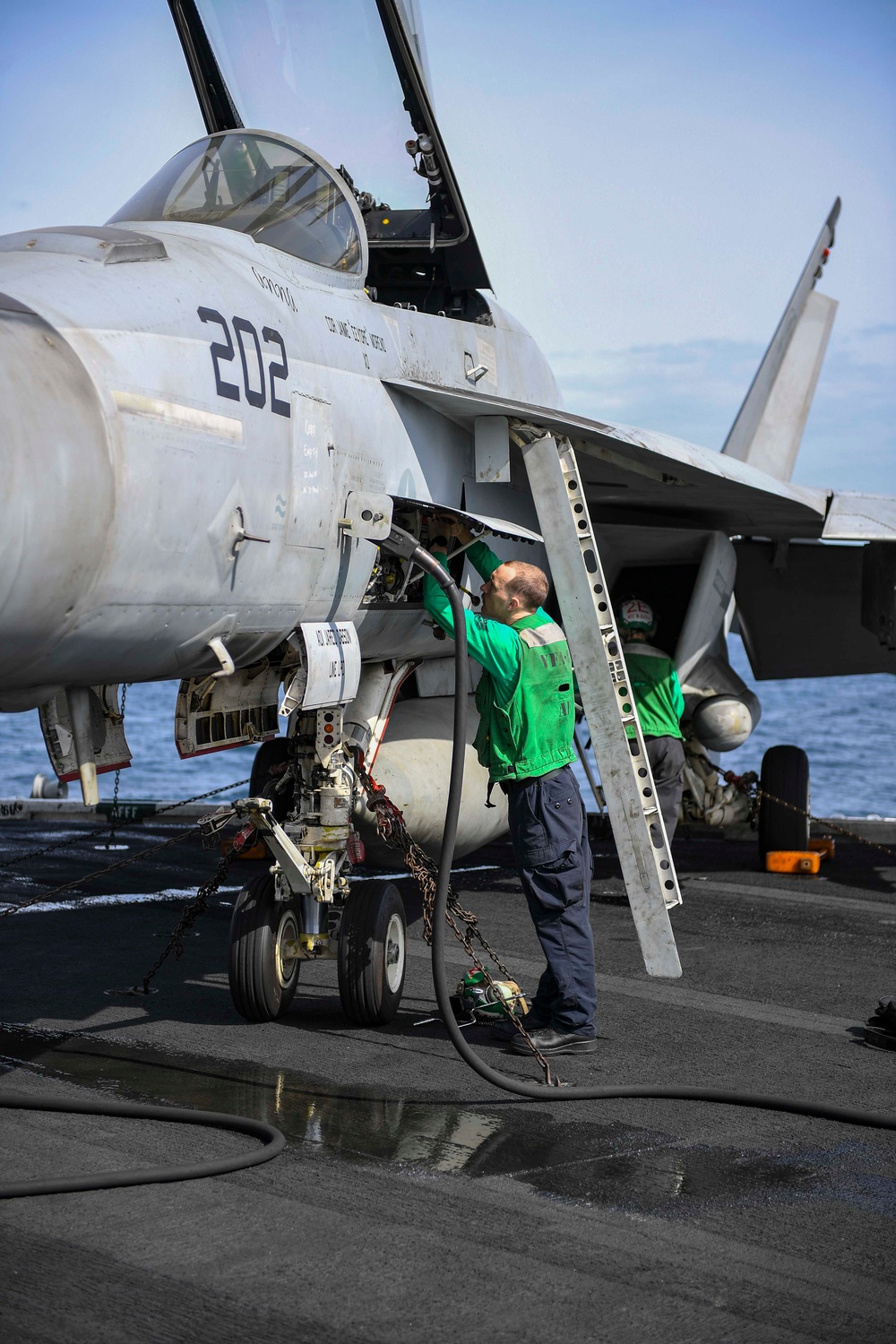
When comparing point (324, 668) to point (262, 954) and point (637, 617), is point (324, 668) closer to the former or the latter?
point (262, 954)

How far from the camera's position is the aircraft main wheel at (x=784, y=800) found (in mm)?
10461

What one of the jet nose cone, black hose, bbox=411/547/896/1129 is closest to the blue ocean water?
black hose, bbox=411/547/896/1129

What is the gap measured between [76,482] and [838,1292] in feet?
9.09

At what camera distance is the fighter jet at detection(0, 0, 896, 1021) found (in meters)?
3.66

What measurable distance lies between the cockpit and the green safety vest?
1806mm

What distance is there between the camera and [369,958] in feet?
17.9

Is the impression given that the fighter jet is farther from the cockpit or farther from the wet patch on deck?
the wet patch on deck

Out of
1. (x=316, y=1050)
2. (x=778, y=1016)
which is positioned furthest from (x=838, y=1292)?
(x=778, y=1016)

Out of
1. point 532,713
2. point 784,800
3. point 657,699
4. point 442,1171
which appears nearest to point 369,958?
point 532,713

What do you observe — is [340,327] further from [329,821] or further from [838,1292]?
[838,1292]

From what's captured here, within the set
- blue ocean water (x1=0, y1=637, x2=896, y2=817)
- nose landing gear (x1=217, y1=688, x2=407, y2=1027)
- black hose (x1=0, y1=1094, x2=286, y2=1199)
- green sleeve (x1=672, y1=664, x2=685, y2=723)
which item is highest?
green sleeve (x1=672, y1=664, x2=685, y2=723)

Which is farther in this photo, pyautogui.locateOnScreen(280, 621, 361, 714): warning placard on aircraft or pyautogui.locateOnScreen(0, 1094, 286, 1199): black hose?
pyautogui.locateOnScreen(280, 621, 361, 714): warning placard on aircraft

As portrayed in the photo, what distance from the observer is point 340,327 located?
5.31 meters

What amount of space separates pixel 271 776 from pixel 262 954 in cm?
82
